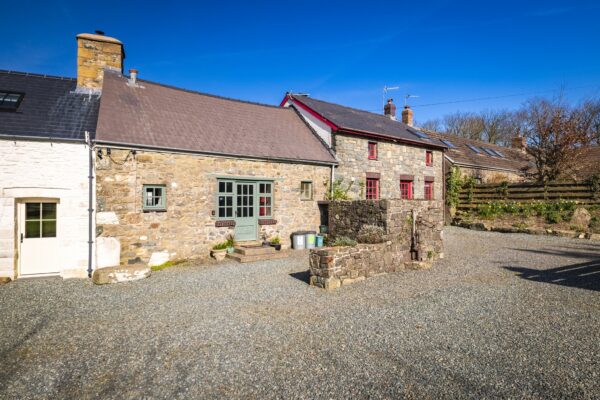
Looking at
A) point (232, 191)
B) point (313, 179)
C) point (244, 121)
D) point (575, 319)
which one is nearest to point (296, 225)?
point (313, 179)

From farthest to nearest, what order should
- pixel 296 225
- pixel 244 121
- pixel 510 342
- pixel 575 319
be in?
pixel 244 121 < pixel 296 225 < pixel 575 319 < pixel 510 342

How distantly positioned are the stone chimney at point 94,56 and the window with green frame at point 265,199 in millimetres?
6746

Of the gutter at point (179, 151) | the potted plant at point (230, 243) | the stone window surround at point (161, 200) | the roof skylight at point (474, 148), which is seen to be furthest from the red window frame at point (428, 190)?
the stone window surround at point (161, 200)

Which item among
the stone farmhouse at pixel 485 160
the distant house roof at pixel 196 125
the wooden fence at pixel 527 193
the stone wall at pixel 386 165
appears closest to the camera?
the distant house roof at pixel 196 125

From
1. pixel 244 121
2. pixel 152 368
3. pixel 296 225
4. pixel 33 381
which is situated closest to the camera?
pixel 33 381

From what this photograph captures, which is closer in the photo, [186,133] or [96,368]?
[96,368]

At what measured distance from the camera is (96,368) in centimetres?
435

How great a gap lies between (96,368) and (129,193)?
6715mm

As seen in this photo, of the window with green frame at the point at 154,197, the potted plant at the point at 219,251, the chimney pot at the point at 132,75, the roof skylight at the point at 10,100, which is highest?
the chimney pot at the point at 132,75

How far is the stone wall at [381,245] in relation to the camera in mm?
7996

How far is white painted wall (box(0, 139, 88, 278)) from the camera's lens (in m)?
8.89

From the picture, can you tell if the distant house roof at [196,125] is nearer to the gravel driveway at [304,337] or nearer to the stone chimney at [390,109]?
the gravel driveway at [304,337]

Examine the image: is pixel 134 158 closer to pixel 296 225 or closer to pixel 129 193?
pixel 129 193

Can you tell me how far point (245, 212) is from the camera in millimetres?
12547
